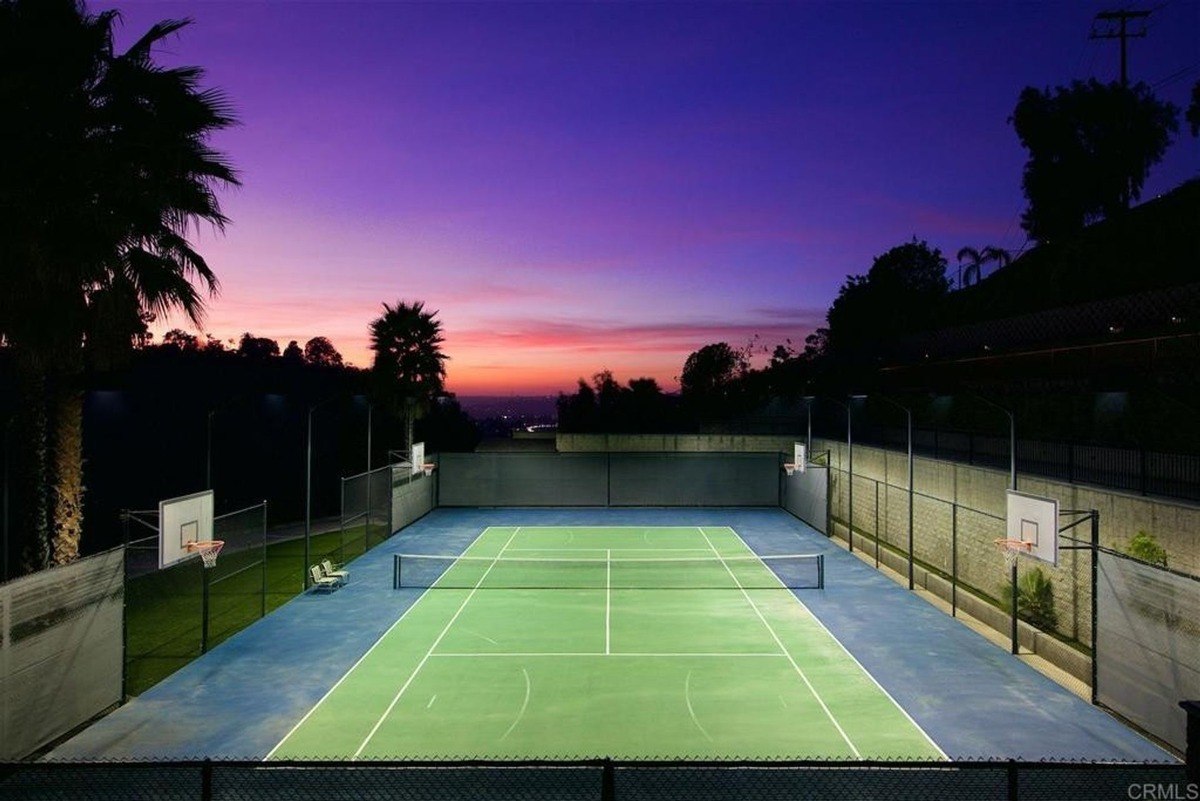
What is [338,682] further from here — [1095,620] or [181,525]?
[1095,620]

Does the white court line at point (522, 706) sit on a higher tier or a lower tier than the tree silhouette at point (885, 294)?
lower

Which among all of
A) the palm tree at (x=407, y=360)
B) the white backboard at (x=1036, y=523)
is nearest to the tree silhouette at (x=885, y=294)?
the palm tree at (x=407, y=360)

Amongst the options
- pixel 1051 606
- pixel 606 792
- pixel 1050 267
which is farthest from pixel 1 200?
pixel 1050 267

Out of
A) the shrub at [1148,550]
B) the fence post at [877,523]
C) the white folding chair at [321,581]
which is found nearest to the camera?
the shrub at [1148,550]

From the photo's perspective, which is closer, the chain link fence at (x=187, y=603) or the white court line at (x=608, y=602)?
the chain link fence at (x=187, y=603)

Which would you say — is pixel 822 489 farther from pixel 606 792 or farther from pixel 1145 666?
pixel 606 792

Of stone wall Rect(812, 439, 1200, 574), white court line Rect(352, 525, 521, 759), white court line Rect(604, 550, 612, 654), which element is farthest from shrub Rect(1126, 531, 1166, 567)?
white court line Rect(352, 525, 521, 759)

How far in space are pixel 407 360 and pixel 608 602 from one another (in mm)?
20952

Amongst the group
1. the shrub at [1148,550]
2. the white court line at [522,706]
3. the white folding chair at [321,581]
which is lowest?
the white court line at [522,706]

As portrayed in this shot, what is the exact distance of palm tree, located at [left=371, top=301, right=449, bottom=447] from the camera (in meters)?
38.5

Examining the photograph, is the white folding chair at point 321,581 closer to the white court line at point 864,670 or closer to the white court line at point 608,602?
the white court line at point 608,602

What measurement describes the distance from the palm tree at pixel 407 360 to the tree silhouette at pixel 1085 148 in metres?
41.3

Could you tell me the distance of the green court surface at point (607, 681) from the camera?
1228 cm

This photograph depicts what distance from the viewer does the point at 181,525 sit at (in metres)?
16.3
